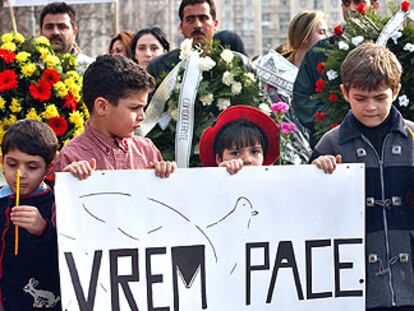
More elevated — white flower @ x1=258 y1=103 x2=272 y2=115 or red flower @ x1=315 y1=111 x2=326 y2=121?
white flower @ x1=258 y1=103 x2=272 y2=115

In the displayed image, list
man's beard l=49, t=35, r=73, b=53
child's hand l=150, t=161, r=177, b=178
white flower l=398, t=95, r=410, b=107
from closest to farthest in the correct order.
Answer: child's hand l=150, t=161, r=177, b=178, white flower l=398, t=95, r=410, b=107, man's beard l=49, t=35, r=73, b=53

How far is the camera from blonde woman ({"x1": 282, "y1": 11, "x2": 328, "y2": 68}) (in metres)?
7.75

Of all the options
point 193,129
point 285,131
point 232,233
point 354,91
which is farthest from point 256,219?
point 193,129

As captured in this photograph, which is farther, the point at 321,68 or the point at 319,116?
the point at 321,68

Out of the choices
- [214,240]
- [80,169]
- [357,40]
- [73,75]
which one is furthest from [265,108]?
[80,169]

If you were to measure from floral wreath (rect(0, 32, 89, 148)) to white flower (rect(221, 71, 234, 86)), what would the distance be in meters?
0.91

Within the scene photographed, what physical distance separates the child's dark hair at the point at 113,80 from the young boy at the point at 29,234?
0.35 meters

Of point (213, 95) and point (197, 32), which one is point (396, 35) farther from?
point (197, 32)

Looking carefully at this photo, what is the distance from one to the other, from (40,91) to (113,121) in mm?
1923

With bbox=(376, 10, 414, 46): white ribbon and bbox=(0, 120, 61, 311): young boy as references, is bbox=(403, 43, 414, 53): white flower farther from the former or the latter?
bbox=(0, 120, 61, 311): young boy

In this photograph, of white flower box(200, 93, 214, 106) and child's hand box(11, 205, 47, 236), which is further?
white flower box(200, 93, 214, 106)

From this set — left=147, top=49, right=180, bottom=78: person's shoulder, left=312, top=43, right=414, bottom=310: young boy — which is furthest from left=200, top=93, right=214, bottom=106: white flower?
left=312, top=43, right=414, bottom=310: young boy

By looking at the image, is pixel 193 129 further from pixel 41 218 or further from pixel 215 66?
pixel 41 218

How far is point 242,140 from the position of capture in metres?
4.86
